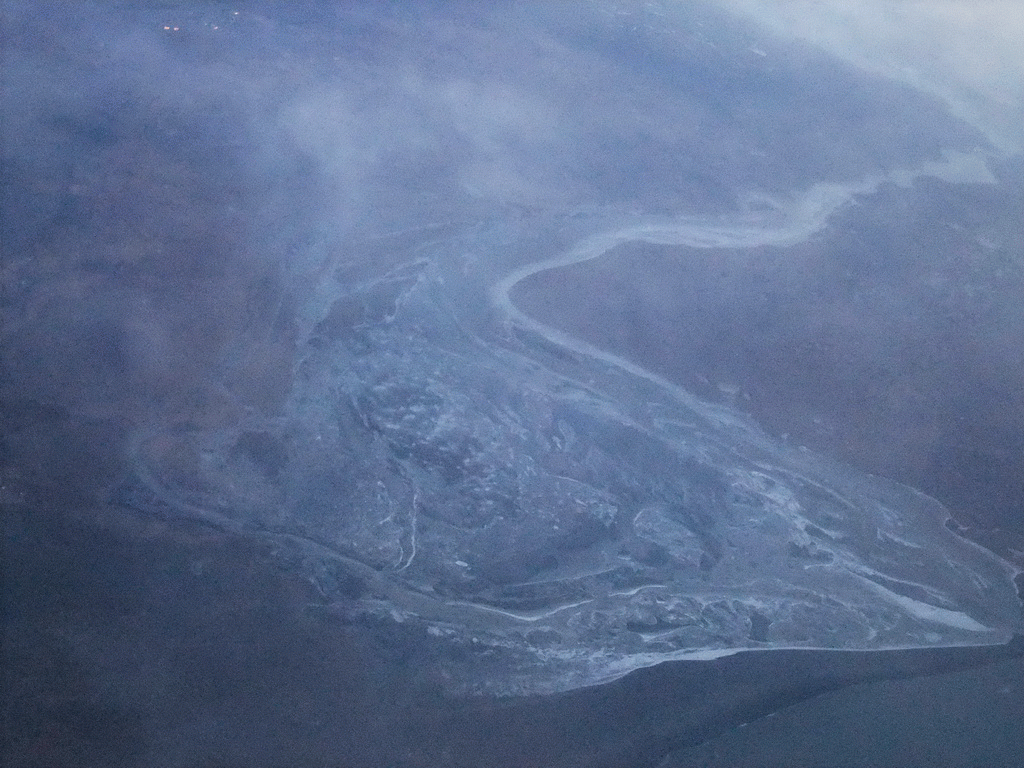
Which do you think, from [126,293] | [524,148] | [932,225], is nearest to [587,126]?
[524,148]

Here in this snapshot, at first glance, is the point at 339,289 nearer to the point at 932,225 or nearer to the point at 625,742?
the point at 625,742

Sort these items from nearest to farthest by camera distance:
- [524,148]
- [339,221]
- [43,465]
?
[43,465] → [339,221] → [524,148]

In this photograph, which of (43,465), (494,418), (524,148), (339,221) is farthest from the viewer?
(524,148)

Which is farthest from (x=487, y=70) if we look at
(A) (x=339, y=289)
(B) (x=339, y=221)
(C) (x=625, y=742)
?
(C) (x=625, y=742)

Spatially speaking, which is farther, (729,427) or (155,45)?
(155,45)

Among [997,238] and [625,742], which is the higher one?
[997,238]

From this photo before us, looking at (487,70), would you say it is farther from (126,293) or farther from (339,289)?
(126,293)

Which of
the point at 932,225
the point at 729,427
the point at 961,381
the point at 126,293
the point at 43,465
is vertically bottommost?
the point at 43,465

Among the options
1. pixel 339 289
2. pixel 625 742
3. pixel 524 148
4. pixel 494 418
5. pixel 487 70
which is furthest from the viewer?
pixel 487 70

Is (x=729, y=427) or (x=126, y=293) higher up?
(x=729, y=427)
